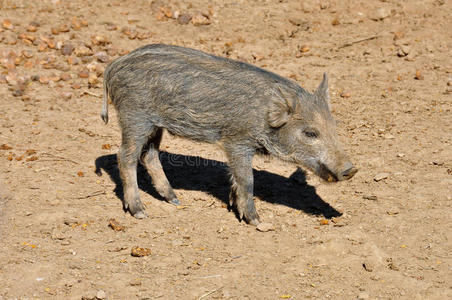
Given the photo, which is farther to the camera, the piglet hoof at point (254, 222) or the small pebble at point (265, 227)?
the piglet hoof at point (254, 222)

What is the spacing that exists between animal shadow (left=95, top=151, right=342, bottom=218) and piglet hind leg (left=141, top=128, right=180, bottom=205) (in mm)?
172

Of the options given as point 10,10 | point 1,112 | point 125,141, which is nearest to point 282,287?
point 125,141

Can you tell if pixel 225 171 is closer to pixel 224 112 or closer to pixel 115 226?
pixel 224 112

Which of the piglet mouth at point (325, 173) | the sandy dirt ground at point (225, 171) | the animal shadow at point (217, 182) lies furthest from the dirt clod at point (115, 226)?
the piglet mouth at point (325, 173)

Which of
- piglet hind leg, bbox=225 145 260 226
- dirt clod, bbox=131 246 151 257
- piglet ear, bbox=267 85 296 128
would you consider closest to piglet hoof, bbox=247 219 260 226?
piglet hind leg, bbox=225 145 260 226

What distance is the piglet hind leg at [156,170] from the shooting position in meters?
6.46

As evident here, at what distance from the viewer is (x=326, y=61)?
9.39 meters

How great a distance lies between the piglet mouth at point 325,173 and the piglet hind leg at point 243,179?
69cm

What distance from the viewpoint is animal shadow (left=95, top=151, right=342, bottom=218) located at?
6.45 m

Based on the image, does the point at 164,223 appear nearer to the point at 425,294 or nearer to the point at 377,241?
the point at 377,241

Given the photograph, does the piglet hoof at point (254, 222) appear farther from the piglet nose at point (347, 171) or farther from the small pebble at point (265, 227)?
the piglet nose at point (347, 171)

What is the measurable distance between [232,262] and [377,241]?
1.40 m

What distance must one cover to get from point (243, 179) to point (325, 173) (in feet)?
2.70

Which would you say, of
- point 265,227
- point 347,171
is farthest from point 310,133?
point 265,227
